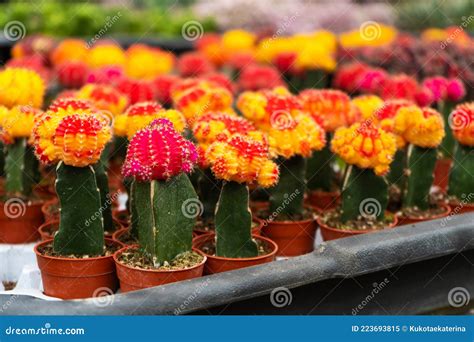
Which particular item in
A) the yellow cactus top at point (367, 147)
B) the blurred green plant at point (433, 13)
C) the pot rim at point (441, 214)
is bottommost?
the pot rim at point (441, 214)

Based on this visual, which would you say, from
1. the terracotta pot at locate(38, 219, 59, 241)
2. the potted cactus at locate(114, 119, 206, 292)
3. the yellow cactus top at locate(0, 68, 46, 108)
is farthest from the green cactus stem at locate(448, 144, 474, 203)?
the yellow cactus top at locate(0, 68, 46, 108)

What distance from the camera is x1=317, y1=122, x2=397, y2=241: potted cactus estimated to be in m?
2.98

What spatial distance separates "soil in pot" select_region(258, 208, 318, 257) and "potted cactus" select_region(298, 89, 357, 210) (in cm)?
32

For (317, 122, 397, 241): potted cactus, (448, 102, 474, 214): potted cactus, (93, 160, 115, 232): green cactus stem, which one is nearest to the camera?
(93, 160, 115, 232): green cactus stem

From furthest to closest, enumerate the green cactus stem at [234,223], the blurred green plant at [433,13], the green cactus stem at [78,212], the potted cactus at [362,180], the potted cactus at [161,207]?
the blurred green plant at [433,13] → the potted cactus at [362,180] → the green cactus stem at [234,223] → the green cactus stem at [78,212] → the potted cactus at [161,207]

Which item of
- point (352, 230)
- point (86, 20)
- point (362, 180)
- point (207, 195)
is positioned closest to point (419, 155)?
point (362, 180)

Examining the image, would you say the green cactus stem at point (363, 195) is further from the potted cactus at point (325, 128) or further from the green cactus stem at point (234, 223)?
the green cactus stem at point (234, 223)

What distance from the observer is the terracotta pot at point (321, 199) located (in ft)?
11.4

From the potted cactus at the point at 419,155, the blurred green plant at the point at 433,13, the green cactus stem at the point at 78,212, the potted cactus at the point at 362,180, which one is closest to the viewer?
the green cactus stem at the point at 78,212

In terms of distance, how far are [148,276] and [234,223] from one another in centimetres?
36

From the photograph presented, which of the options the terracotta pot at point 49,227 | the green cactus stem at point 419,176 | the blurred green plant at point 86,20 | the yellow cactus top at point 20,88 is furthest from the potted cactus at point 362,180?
the blurred green plant at point 86,20

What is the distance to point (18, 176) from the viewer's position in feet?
10.4

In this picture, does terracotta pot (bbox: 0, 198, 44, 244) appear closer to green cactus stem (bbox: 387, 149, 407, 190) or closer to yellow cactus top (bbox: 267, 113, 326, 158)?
yellow cactus top (bbox: 267, 113, 326, 158)

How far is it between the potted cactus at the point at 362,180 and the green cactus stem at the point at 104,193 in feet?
2.72
